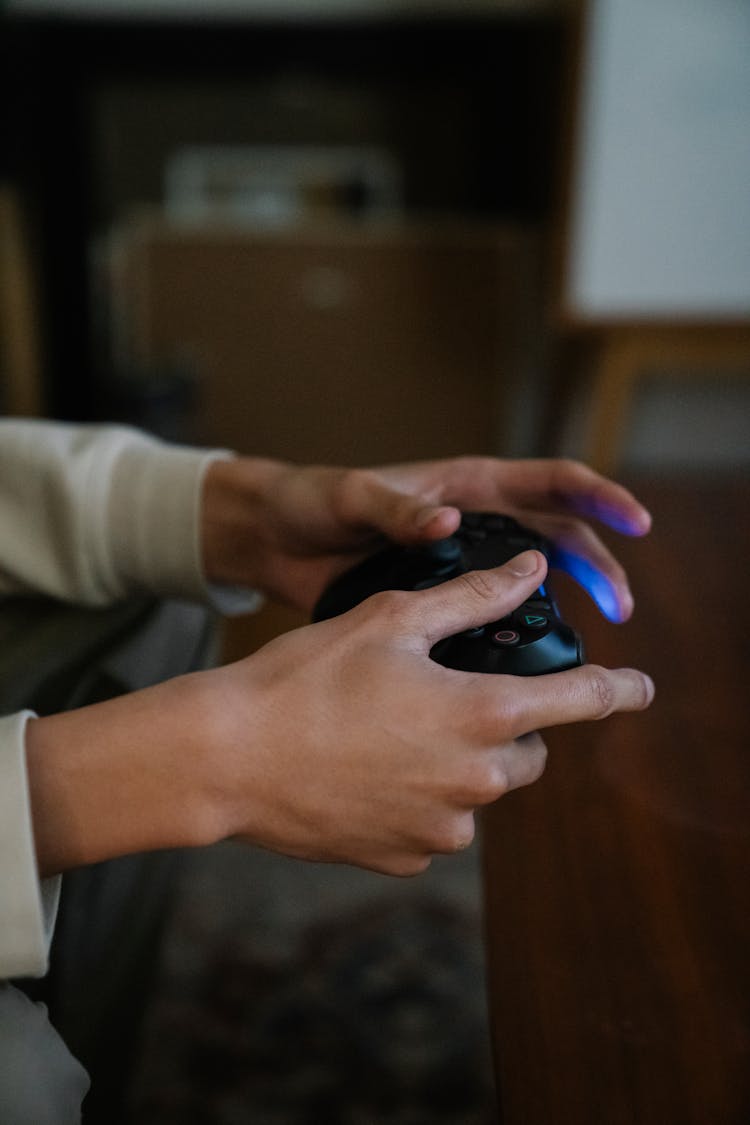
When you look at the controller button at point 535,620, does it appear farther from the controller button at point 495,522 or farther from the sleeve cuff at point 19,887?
the sleeve cuff at point 19,887

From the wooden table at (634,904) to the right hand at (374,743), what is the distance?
2.4 inches

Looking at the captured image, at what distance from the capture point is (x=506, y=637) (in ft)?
1.21

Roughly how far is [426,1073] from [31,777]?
0.48 metres

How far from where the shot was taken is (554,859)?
402 millimetres

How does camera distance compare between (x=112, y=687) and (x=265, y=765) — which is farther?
(x=112, y=687)

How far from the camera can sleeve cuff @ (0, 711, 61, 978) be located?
0.32 m

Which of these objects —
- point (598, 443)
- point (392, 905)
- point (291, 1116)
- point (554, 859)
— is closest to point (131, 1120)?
point (291, 1116)

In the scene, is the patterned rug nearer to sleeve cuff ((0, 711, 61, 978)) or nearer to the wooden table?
the wooden table

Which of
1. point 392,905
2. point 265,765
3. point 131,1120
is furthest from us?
point 392,905

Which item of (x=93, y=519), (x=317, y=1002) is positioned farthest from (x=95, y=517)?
(x=317, y=1002)

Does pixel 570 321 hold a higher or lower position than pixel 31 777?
lower

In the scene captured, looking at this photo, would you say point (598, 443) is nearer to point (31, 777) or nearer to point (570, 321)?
point (570, 321)

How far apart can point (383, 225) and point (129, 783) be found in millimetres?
1977

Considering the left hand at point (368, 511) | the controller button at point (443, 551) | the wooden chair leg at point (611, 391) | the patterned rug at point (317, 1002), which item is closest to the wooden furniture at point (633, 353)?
the wooden chair leg at point (611, 391)
